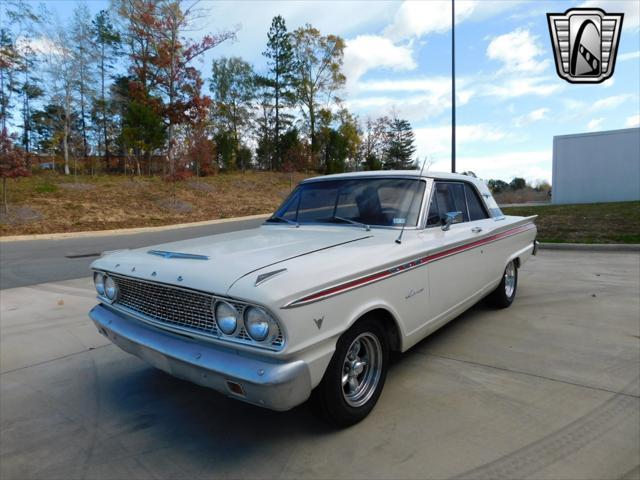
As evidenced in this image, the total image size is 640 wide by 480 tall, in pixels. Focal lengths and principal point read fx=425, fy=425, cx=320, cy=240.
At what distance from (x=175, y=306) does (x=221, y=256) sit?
41 centimetres

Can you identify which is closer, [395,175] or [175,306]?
[175,306]

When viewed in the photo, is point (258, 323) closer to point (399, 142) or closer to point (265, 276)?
point (265, 276)

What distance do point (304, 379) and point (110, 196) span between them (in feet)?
72.5

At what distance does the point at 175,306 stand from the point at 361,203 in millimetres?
1814

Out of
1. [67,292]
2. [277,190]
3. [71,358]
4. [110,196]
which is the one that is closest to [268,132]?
[277,190]

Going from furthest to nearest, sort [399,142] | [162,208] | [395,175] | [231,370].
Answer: [399,142]
[162,208]
[395,175]
[231,370]

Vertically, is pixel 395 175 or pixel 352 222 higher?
pixel 395 175

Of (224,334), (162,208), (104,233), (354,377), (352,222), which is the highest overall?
(352,222)

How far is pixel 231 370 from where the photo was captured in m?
2.19

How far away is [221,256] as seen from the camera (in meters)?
2.70

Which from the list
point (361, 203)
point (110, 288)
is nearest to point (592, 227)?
point (361, 203)

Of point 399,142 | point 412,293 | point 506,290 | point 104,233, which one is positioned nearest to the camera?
point 412,293

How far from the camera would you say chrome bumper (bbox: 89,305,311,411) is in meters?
2.12

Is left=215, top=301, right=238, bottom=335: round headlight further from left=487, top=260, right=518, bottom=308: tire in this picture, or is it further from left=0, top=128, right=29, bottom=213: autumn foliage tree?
left=0, top=128, right=29, bottom=213: autumn foliage tree
